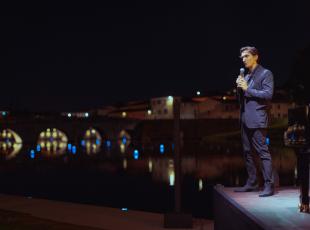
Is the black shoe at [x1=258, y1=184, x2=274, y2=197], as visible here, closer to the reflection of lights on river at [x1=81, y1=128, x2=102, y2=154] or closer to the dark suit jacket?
the dark suit jacket

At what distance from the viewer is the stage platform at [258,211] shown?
17.0 feet

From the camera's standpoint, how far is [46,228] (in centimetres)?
1022

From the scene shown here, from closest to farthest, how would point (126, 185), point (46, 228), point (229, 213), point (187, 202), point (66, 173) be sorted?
point (229, 213)
point (46, 228)
point (187, 202)
point (126, 185)
point (66, 173)

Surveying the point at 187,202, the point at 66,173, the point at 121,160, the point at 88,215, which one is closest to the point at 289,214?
the point at 88,215

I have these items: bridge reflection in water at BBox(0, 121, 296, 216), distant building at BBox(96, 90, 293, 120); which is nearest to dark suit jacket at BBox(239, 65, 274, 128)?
bridge reflection in water at BBox(0, 121, 296, 216)

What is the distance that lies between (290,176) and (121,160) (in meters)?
23.7

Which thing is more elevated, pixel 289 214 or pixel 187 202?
pixel 289 214

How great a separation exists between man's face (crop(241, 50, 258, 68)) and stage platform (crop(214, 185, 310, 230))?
2.09 meters

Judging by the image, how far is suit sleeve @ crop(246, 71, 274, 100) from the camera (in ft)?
24.2

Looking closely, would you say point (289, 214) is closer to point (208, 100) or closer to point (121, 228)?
point (121, 228)

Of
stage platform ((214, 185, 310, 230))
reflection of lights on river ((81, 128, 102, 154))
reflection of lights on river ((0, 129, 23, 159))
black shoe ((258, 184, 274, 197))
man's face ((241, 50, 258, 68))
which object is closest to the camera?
stage platform ((214, 185, 310, 230))

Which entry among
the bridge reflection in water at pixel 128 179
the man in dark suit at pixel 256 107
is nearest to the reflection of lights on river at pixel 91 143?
the bridge reflection in water at pixel 128 179

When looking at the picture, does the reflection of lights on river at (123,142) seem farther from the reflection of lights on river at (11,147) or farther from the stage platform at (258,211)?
the stage platform at (258,211)

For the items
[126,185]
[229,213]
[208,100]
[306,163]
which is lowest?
[126,185]
